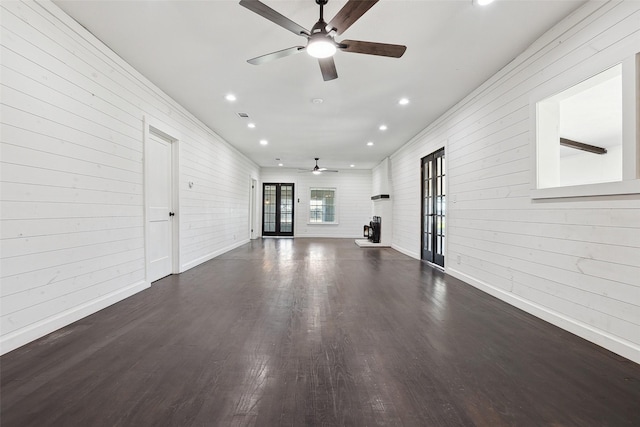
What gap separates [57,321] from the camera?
95.7 inches

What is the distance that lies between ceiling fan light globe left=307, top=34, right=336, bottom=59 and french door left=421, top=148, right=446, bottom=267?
364cm

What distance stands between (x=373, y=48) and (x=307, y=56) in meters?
0.98

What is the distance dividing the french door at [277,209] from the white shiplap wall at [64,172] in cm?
723

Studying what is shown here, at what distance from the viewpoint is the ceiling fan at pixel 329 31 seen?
1.95m

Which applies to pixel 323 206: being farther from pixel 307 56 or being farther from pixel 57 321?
pixel 57 321

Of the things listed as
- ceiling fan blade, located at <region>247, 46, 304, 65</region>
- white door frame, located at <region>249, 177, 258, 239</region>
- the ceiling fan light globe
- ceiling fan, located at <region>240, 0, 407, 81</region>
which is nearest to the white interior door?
ceiling fan blade, located at <region>247, 46, 304, 65</region>

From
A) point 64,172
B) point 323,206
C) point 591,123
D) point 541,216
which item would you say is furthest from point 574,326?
point 323,206

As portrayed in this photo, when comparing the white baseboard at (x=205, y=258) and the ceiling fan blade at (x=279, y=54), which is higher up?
the ceiling fan blade at (x=279, y=54)

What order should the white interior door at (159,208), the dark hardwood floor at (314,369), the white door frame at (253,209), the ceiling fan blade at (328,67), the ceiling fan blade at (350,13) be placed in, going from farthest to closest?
the white door frame at (253,209)
the white interior door at (159,208)
the ceiling fan blade at (328,67)
the ceiling fan blade at (350,13)
the dark hardwood floor at (314,369)

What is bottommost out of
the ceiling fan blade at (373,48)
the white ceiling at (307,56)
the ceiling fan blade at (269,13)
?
the ceiling fan blade at (373,48)

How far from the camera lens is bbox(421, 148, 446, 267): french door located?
5.24m

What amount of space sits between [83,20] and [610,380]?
5132 mm

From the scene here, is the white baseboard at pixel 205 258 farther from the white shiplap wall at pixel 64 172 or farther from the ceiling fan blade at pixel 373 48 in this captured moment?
the ceiling fan blade at pixel 373 48

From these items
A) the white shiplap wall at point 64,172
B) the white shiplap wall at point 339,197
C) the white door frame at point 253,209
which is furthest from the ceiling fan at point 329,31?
the white shiplap wall at point 339,197
